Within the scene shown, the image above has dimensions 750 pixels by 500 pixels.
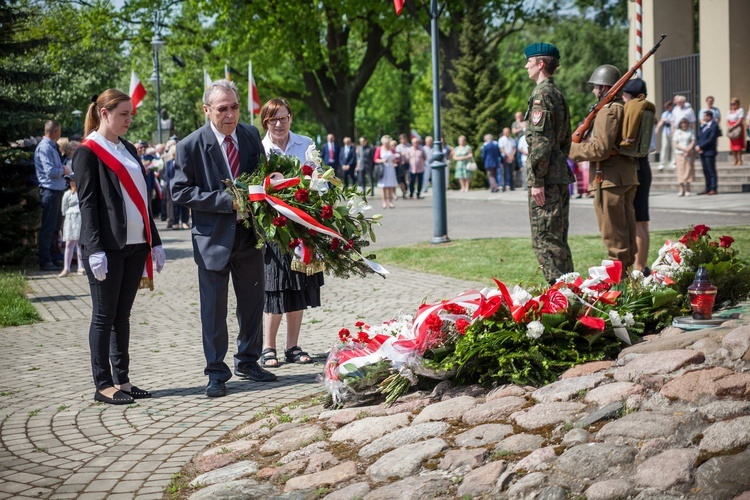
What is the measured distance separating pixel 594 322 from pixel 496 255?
768cm

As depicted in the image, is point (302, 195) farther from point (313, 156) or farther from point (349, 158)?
point (349, 158)

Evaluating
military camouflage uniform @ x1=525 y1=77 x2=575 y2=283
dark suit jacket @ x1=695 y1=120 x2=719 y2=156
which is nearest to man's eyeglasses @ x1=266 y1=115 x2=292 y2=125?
military camouflage uniform @ x1=525 y1=77 x2=575 y2=283

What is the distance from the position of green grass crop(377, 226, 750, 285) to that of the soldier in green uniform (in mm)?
2252

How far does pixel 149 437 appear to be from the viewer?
5.69 meters

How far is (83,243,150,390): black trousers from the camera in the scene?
649 cm

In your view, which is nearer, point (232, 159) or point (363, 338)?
point (363, 338)

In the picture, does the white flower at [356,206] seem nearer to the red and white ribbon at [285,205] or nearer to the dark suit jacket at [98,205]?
the red and white ribbon at [285,205]

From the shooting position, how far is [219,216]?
649cm

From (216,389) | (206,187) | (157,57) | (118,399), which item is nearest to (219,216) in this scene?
(206,187)

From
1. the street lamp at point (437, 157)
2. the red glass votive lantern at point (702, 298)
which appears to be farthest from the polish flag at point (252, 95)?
the red glass votive lantern at point (702, 298)

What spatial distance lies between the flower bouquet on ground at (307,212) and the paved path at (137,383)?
950 millimetres

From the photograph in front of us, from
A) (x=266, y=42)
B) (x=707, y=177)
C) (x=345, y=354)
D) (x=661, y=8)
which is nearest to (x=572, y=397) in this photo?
(x=345, y=354)

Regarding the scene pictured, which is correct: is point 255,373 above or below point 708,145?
below

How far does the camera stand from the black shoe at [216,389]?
6.56 metres
